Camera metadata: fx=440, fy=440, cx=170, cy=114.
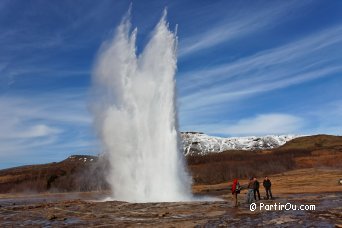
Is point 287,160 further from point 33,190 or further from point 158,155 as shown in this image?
point 158,155

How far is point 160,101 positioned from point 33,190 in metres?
81.1

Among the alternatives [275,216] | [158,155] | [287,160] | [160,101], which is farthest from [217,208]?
[287,160]

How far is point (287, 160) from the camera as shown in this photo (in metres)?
122

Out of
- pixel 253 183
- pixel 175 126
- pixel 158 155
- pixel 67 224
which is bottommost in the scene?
pixel 67 224

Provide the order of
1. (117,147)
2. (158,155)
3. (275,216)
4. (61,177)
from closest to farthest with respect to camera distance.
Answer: (275,216) < (158,155) < (117,147) < (61,177)

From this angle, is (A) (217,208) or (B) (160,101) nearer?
(A) (217,208)

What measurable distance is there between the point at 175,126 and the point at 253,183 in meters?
9.08

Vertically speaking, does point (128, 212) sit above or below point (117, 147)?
below

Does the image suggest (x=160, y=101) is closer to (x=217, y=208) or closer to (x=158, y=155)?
(x=158, y=155)

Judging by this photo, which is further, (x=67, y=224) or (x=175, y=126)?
(x=175, y=126)

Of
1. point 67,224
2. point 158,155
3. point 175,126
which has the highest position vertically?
point 175,126

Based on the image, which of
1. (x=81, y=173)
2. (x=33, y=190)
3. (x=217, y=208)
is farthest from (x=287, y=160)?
(x=217, y=208)

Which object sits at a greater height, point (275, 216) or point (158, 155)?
point (158, 155)

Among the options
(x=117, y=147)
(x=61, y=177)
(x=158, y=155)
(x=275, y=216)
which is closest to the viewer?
(x=275, y=216)
